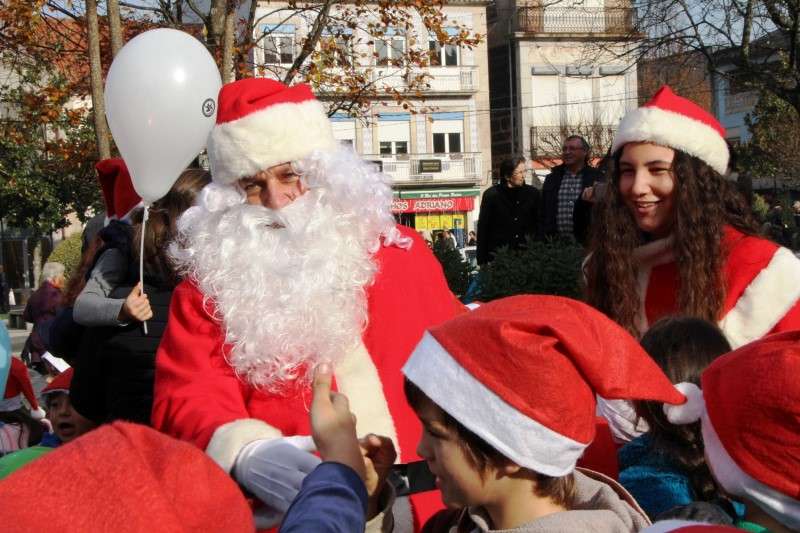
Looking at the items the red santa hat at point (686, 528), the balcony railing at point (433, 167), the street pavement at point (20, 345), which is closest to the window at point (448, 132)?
the balcony railing at point (433, 167)

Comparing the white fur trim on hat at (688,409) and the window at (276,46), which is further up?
the window at (276,46)

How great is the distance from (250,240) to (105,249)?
1539mm

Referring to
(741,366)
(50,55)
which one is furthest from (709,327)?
(50,55)

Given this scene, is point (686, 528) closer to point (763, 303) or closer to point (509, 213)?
point (763, 303)

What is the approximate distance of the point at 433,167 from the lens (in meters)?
42.2

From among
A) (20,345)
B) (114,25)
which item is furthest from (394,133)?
(114,25)

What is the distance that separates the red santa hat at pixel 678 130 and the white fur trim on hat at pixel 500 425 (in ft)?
4.99

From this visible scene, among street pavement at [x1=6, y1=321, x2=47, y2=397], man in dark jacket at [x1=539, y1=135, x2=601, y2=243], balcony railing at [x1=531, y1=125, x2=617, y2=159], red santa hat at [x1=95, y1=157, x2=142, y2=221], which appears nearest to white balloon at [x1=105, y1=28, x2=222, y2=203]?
red santa hat at [x1=95, y1=157, x2=142, y2=221]

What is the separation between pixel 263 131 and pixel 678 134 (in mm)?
1337

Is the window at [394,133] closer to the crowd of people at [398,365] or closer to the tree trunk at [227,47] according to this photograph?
the tree trunk at [227,47]

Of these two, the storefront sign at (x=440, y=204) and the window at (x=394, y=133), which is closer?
the window at (x=394, y=133)

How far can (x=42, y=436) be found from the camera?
4.89 meters

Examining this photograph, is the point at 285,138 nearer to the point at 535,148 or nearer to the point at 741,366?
the point at 741,366

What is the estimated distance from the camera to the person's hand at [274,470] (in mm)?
Answer: 2098
